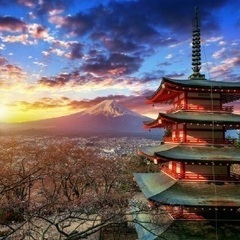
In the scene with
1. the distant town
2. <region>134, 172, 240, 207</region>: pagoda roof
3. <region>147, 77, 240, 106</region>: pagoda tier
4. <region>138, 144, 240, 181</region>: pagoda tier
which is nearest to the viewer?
<region>134, 172, 240, 207</region>: pagoda roof

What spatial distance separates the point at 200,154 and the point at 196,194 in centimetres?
169

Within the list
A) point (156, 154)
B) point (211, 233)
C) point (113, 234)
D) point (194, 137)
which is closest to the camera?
point (211, 233)

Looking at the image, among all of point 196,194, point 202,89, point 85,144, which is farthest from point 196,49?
point 85,144

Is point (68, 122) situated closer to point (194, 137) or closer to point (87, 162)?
point (87, 162)

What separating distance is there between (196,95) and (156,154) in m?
3.53

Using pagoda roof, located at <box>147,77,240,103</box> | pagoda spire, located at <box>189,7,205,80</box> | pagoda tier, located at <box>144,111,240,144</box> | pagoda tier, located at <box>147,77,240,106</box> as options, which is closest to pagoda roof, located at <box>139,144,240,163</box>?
pagoda tier, located at <box>144,111,240,144</box>

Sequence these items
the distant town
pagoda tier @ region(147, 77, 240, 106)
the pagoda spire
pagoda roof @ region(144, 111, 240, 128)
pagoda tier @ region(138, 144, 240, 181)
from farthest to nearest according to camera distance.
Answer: the distant town
the pagoda spire
pagoda tier @ region(147, 77, 240, 106)
pagoda roof @ region(144, 111, 240, 128)
pagoda tier @ region(138, 144, 240, 181)

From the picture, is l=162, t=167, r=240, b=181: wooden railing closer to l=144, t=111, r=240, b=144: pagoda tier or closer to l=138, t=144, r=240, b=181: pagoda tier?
l=138, t=144, r=240, b=181: pagoda tier

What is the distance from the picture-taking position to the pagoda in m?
12.5

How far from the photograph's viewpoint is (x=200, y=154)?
43.3ft

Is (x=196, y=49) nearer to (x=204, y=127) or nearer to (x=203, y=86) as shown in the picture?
(x=203, y=86)

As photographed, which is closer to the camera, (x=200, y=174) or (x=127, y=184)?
(x=200, y=174)

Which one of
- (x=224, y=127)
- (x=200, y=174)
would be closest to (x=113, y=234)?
(x=200, y=174)

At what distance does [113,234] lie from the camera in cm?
2095
